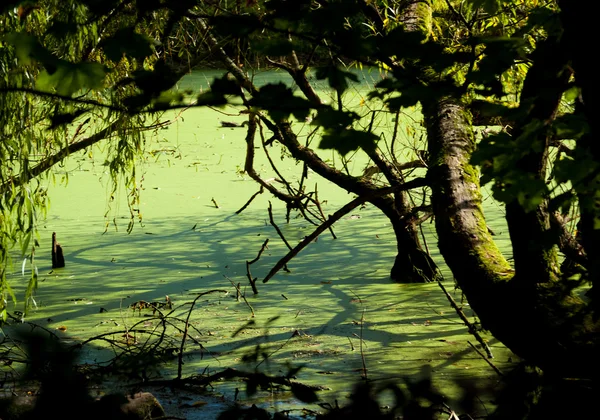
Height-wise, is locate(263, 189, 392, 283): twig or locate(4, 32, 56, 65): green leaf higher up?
locate(4, 32, 56, 65): green leaf

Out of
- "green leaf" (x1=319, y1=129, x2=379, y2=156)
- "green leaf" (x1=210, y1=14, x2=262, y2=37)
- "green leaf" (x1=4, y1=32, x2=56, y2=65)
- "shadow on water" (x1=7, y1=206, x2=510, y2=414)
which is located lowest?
"shadow on water" (x1=7, y1=206, x2=510, y2=414)

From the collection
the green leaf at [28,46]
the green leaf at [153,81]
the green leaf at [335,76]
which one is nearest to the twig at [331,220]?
the green leaf at [335,76]

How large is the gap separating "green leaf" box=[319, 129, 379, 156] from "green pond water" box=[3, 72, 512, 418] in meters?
1.00

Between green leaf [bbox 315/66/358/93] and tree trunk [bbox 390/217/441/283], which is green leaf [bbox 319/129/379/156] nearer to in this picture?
green leaf [bbox 315/66/358/93]

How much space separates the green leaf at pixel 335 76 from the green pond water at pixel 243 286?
96 centimetres

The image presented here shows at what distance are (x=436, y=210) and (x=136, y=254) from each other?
6.88ft

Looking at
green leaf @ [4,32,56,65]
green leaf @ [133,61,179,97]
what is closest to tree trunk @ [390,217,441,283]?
green leaf @ [133,61,179,97]

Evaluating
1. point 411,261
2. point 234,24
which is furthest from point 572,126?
point 411,261

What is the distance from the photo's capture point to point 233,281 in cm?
364

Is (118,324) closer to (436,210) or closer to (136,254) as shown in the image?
(136,254)

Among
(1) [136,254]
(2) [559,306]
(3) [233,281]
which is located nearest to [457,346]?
(2) [559,306]

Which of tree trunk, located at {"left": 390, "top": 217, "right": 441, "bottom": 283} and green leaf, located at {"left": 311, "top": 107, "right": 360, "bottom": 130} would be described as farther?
tree trunk, located at {"left": 390, "top": 217, "right": 441, "bottom": 283}

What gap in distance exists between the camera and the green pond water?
8.82 ft

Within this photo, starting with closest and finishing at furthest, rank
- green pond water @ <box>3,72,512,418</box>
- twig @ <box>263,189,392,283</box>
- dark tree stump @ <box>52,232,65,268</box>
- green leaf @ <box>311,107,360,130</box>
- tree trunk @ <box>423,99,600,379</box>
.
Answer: green leaf @ <box>311,107,360,130</box> → tree trunk @ <box>423,99,600,379</box> → twig @ <box>263,189,392,283</box> → green pond water @ <box>3,72,512,418</box> → dark tree stump @ <box>52,232,65,268</box>
